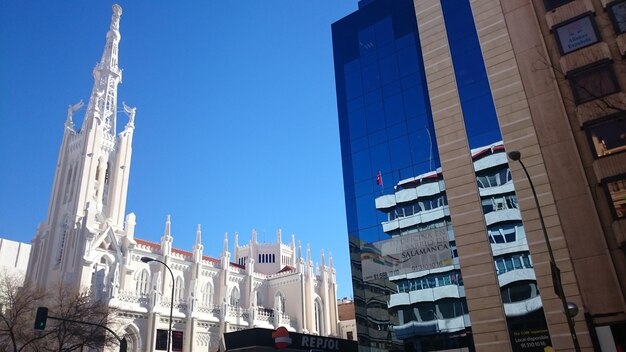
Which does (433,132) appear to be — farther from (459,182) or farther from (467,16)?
(467,16)

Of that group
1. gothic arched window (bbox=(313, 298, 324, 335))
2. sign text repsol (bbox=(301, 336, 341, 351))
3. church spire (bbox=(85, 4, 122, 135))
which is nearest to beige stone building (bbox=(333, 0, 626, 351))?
sign text repsol (bbox=(301, 336, 341, 351))

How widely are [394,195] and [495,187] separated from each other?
7.60m

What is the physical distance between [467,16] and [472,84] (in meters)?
5.37

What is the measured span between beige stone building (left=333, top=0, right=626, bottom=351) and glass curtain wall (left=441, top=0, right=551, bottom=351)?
0.08 m

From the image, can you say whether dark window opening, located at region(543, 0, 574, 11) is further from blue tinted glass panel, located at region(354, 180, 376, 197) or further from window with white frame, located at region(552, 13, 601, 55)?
blue tinted glass panel, located at region(354, 180, 376, 197)

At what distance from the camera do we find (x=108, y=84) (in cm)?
7119

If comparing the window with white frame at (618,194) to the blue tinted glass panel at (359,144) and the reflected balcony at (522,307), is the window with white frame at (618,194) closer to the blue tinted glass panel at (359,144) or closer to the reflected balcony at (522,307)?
the reflected balcony at (522,307)

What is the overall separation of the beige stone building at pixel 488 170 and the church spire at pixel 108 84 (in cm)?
4176

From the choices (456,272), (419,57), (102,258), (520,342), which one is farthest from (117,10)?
(520,342)

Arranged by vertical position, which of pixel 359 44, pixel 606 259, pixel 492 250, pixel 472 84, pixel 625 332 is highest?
pixel 359 44

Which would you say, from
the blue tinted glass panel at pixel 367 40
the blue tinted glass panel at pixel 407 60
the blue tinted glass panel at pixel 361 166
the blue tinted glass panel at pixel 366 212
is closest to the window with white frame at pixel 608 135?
the blue tinted glass panel at pixel 407 60

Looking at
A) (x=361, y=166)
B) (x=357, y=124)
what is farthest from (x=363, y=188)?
(x=357, y=124)

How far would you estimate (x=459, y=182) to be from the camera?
1209 inches

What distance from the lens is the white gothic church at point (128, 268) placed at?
5194cm
